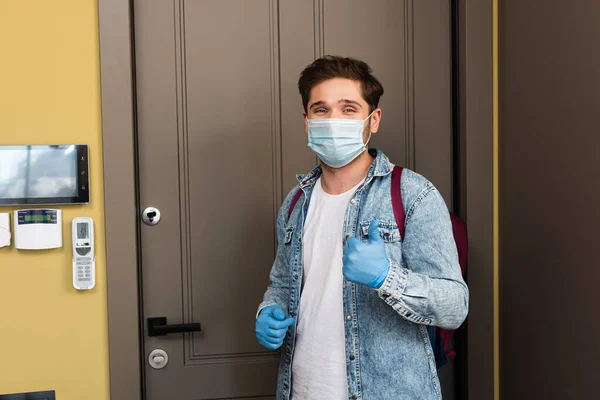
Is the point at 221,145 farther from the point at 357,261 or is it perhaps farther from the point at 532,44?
the point at 532,44

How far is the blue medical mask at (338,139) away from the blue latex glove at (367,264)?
299 millimetres

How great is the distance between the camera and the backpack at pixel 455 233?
1.33 meters

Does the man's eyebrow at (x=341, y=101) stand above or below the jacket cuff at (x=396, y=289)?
above

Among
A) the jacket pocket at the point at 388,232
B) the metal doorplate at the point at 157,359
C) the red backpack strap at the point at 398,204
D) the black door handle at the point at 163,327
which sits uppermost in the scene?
the red backpack strap at the point at 398,204

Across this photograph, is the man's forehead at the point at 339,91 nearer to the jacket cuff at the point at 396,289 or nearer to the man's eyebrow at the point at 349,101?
the man's eyebrow at the point at 349,101

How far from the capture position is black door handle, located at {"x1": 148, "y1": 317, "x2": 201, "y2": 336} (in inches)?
68.6

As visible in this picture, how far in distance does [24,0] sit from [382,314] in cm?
141

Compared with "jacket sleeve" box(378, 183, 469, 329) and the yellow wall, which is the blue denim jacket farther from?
the yellow wall

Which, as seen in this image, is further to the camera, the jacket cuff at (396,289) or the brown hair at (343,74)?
the brown hair at (343,74)

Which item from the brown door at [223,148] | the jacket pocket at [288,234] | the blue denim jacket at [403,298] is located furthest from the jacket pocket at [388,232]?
the brown door at [223,148]

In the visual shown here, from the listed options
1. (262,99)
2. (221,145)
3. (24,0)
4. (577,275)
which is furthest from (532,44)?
(24,0)

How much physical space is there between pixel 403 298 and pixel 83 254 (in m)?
1.00

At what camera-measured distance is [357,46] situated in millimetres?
1833

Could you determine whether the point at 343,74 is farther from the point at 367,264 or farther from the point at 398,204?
the point at 367,264
